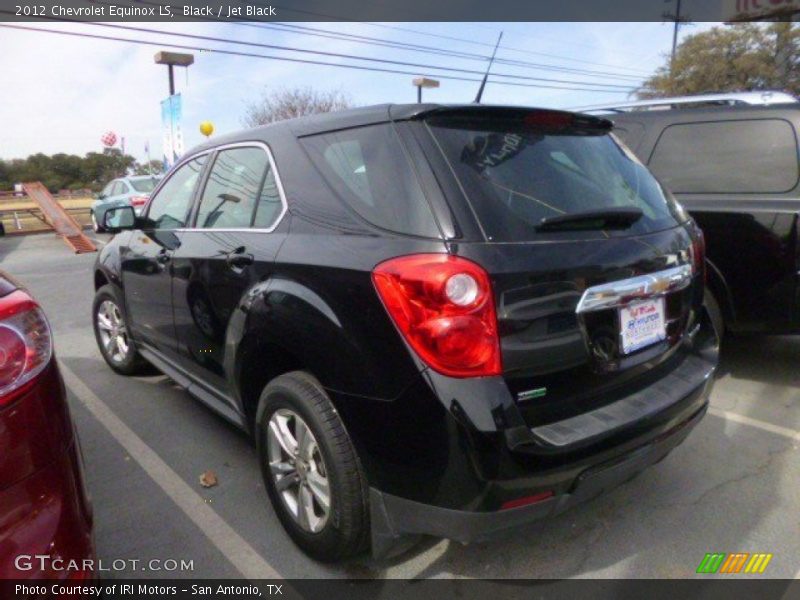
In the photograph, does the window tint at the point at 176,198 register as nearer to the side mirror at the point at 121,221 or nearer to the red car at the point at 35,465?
the side mirror at the point at 121,221

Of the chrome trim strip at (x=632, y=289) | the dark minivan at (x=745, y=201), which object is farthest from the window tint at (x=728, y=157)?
the chrome trim strip at (x=632, y=289)

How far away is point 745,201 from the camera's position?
3.87m

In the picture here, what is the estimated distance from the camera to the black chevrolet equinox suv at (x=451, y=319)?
182 cm

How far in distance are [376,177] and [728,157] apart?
3.13m

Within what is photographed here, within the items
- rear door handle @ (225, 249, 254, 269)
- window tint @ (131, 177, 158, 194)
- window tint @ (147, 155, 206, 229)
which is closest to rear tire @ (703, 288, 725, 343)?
rear door handle @ (225, 249, 254, 269)

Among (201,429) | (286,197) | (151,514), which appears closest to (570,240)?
(286,197)

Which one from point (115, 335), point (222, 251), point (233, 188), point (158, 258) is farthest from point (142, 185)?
point (222, 251)

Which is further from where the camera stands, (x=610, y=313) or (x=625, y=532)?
(x=625, y=532)

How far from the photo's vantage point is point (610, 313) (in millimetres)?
2076

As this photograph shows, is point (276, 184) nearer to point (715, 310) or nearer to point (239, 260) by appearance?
point (239, 260)

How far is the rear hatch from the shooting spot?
1.87m

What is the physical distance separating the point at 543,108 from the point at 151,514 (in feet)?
8.56

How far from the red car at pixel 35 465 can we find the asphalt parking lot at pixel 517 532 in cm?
91

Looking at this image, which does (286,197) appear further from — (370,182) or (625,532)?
(625,532)
